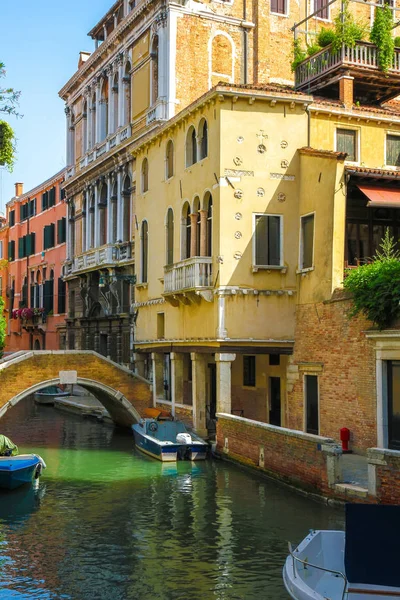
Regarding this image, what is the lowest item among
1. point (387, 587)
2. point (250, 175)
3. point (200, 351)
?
point (387, 587)

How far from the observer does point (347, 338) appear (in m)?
16.6

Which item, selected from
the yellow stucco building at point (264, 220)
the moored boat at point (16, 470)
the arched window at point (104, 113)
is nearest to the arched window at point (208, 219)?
the yellow stucco building at point (264, 220)

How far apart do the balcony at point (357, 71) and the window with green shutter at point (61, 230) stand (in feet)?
50.9

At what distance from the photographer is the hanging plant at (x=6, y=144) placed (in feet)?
41.0

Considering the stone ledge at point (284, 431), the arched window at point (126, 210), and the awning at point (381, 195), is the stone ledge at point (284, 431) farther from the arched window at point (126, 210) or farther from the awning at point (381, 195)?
the arched window at point (126, 210)

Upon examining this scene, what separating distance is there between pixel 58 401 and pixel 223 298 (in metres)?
16.9

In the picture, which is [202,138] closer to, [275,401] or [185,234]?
[185,234]

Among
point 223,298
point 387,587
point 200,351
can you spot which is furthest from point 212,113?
point 387,587

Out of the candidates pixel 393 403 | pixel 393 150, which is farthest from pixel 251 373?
pixel 393 403

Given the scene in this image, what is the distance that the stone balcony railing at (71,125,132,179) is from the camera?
28.3 metres

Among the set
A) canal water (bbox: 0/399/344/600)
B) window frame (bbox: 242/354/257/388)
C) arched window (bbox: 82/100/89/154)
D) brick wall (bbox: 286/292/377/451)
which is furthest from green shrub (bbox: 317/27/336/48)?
canal water (bbox: 0/399/344/600)

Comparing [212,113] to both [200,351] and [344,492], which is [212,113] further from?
[344,492]

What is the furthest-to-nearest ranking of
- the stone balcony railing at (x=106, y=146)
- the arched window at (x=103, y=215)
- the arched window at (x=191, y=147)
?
the arched window at (x=103, y=215)
the stone balcony railing at (x=106, y=146)
the arched window at (x=191, y=147)

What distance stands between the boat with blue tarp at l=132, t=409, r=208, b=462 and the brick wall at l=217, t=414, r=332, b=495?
0.57 metres
